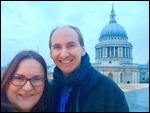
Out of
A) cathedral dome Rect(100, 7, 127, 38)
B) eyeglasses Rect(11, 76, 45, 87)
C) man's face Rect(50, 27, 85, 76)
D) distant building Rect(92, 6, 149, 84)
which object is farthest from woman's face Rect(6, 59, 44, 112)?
cathedral dome Rect(100, 7, 127, 38)

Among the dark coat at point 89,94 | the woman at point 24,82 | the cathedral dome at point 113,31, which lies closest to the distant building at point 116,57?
the cathedral dome at point 113,31

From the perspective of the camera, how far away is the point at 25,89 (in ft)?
7.10

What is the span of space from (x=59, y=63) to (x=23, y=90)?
35 cm

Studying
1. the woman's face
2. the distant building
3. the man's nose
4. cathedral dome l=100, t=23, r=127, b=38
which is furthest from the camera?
cathedral dome l=100, t=23, r=127, b=38

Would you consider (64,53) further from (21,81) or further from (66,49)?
(21,81)

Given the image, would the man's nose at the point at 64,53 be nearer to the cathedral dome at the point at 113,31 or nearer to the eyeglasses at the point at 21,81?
the eyeglasses at the point at 21,81

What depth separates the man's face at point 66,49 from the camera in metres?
2.30

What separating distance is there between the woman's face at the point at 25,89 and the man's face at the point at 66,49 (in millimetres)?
192

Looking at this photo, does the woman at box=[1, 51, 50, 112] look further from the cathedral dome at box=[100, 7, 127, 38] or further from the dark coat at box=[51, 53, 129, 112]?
the cathedral dome at box=[100, 7, 127, 38]

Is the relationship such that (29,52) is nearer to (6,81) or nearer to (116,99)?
(6,81)

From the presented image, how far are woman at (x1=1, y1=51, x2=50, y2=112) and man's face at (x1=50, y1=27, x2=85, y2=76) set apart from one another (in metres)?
0.14

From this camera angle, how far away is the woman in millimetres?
2166

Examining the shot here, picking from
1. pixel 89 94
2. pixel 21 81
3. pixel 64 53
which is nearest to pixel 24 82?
pixel 21 81

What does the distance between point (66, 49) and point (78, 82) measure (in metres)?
0.25
